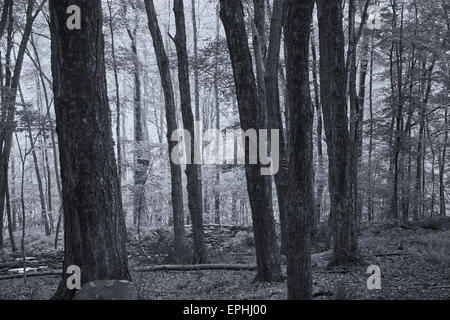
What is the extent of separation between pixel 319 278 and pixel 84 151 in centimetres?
472

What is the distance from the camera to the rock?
14.6ft

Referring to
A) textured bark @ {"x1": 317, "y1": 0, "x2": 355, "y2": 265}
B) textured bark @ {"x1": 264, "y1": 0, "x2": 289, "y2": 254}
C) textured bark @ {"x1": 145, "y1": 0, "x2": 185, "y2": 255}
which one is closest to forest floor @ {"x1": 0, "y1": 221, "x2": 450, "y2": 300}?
textured bark @ {"x1": 317, "y1": 0, "x2": 355, "y2": 265}

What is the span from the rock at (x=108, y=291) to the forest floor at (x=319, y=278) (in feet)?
7.44

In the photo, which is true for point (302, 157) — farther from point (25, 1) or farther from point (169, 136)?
point (25, 1)

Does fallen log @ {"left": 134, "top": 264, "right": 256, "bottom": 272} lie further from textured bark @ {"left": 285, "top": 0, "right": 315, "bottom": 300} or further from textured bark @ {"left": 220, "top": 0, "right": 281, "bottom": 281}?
textured bark @ {"left": 285, "top": 0, "right": 315, "bottom": 300}

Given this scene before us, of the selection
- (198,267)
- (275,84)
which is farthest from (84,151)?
(198,267)

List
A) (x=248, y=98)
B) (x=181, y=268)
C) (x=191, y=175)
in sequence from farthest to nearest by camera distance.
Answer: (x=191, y=175)
(x=181, y=268)
(x=248, y=98)

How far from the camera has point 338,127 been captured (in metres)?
8.52

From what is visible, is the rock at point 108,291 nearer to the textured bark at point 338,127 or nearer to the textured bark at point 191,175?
the textured bark at point 338,127

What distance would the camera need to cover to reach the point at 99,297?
446cm

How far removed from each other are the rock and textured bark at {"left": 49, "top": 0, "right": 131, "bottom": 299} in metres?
0.79

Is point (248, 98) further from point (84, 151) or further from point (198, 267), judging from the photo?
point (198, 267)

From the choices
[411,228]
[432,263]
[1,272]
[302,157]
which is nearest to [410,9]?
[411,228]

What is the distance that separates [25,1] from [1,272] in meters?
11.0
